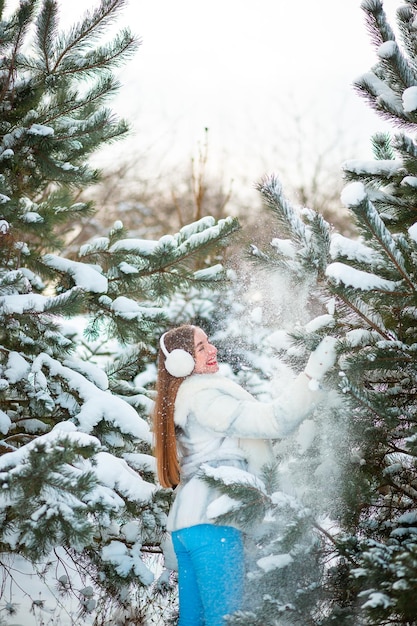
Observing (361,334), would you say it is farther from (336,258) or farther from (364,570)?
(364,570)

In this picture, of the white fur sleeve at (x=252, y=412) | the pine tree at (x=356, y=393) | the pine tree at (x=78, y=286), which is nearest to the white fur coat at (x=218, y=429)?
the white fur sleeve at (x=252, y=412)

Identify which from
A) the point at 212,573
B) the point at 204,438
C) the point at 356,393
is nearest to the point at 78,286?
the point at 204,438

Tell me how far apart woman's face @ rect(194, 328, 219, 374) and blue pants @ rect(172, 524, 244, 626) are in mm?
755

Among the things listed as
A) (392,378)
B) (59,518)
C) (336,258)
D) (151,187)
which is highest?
(151,187)

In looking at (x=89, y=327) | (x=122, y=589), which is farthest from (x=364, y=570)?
(x=89, y=327)

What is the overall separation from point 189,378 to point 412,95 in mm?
1666

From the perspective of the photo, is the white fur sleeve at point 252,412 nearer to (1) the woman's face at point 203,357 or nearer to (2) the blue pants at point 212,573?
(1) the woman's face at point 203,357

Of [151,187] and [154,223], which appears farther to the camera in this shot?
[154,223]

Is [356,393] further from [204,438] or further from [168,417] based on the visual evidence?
[168,417]

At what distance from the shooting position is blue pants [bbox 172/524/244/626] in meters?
3.08

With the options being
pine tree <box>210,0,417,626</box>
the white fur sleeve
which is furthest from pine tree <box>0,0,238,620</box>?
pine tree <box>210,0,417,626</box>

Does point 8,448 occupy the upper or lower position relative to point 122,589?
upper

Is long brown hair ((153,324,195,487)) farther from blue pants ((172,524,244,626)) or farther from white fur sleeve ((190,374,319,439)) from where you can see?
blue pants ((172,524,244,626))

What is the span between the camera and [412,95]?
2.71 m
